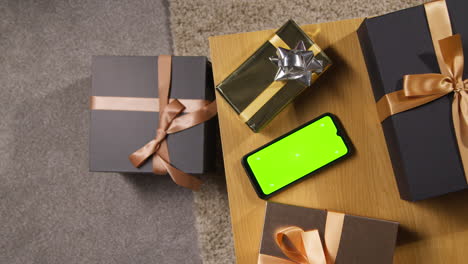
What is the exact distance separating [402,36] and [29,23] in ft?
4.02

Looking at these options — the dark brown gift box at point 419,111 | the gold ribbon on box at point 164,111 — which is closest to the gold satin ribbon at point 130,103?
the gold ribbon on box at point 164,111

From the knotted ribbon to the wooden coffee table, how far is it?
127 mm

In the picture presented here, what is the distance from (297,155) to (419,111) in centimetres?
25

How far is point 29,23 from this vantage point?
125 centimetres

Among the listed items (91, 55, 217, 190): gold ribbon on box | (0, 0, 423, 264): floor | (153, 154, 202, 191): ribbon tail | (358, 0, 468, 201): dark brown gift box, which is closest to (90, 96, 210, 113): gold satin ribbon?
(91, 55, 217, 190): gold ribbon on box

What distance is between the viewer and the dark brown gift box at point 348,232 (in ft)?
2.19

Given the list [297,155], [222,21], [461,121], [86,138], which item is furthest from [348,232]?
[86,138]

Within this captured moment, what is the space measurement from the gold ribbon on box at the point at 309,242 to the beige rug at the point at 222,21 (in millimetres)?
462

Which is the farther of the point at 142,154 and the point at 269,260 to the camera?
the point at 142,154

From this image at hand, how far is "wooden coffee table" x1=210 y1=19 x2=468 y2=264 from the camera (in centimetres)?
72

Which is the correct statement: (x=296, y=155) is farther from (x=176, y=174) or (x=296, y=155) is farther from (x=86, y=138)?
(x=86, y=138)

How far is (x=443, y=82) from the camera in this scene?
0.58 m

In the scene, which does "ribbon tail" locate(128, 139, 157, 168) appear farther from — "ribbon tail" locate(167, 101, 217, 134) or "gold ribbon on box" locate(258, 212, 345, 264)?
"gold ribbon on box" locate(258, 212, 345, 264)

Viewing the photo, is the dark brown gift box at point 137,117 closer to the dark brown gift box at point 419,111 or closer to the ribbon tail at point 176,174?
the ribbon tail at point 176,174
